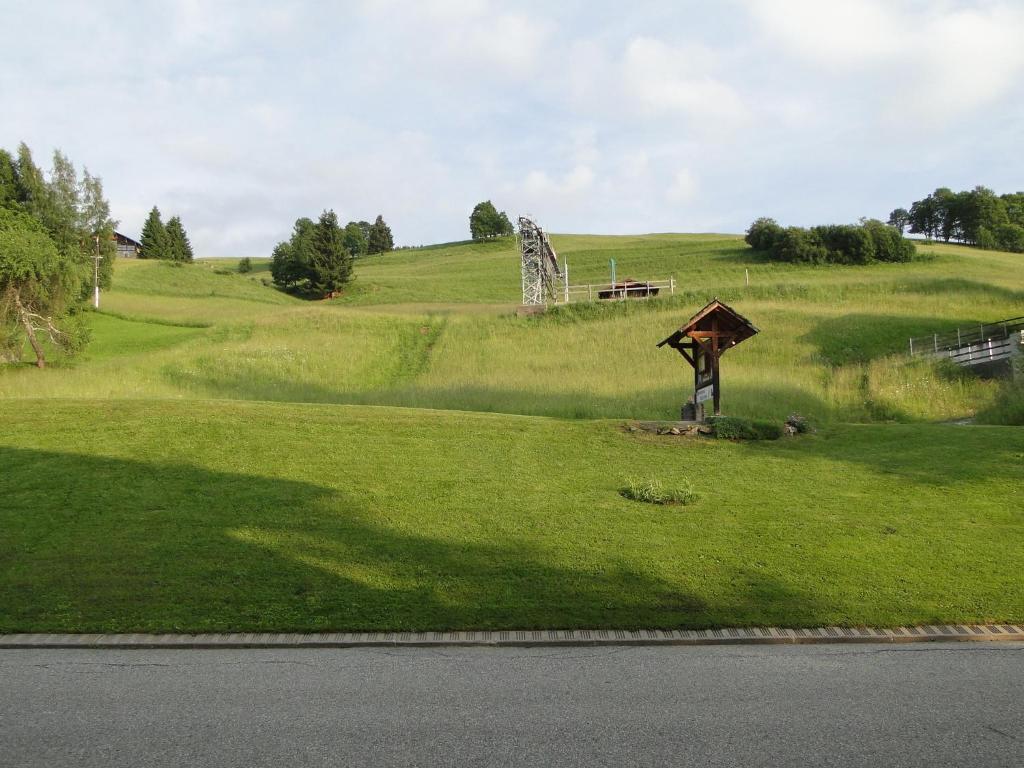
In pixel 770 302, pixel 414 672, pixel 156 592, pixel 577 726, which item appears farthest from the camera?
pixel 770 302

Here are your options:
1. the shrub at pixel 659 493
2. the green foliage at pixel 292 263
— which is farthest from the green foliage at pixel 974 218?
the shrub at pixel 659 493

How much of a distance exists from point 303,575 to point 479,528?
2765 millimetres

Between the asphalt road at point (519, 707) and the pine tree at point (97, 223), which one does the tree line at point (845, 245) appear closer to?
the pine tree at point (97, 223)

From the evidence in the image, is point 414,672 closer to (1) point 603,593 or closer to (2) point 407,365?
(1) point 603,593

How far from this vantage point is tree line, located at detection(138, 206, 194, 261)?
121500 millimetres

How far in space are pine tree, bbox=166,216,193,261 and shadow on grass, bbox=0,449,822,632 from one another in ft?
392

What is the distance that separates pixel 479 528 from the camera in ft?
38.1

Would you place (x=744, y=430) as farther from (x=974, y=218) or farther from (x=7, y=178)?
(x=974, y=218)

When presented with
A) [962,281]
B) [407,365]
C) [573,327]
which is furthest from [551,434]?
[962,281]

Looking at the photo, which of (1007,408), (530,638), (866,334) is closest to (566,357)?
(866,334)

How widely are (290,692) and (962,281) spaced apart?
58681 millimetres

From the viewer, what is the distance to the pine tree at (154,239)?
4766 inches

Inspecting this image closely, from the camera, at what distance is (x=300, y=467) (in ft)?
49.0

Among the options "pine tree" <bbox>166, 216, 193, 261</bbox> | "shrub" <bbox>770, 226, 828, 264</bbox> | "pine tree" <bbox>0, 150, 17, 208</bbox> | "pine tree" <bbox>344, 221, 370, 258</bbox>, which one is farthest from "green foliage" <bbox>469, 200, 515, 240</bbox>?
"pine tree" <bbox>0, 150, 17, 208</bbox>
